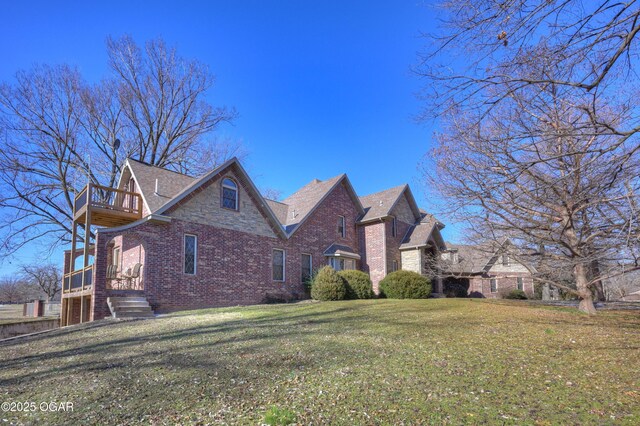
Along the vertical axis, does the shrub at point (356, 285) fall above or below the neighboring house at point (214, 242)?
below

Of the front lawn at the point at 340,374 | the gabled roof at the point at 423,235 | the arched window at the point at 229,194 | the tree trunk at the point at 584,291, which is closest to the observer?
the front lawn at the point at 340,374

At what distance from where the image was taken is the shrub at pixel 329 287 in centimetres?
1792

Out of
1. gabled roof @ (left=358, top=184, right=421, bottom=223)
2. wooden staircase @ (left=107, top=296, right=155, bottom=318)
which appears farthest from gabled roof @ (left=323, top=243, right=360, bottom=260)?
wooden staircase @ (left=107, top=296, right=155, bottom=318)

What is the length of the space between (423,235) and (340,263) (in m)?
5.41

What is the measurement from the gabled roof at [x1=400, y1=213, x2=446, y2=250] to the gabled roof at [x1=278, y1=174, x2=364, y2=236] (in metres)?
3.32

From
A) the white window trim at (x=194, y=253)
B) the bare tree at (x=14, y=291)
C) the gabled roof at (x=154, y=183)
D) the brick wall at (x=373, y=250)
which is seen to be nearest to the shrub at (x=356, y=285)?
the brick wall at (x=373, y=250)

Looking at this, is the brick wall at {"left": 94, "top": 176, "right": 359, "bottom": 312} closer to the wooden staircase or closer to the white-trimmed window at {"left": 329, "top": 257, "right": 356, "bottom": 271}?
the wooden staircase

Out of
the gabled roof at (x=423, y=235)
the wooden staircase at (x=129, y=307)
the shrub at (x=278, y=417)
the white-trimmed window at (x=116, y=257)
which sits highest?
the gabled roof at (x=423, y=235)

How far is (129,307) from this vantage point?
13758mm

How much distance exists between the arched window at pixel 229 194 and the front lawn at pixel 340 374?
936 cm

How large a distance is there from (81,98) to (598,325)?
26.9 m

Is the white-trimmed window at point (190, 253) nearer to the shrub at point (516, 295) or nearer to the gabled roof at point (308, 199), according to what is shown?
the gabled roof at point (308, 199)

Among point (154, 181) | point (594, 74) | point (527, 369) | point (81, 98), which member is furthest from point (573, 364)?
point (81, 98)

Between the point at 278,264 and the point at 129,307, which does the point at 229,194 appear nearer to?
the point at 278,264
